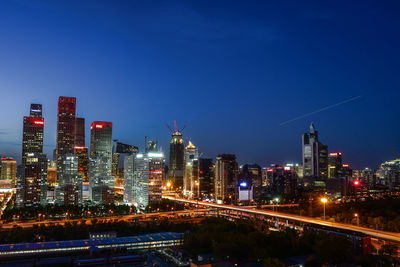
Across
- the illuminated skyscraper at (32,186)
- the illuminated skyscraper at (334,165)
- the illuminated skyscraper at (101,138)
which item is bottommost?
the illuminated skyscraper at (32,186)

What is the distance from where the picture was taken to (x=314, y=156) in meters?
137

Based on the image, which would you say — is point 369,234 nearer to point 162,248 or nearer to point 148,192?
point 162,248

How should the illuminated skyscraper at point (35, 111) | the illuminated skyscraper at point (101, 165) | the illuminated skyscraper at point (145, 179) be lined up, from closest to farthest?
1. the illuminated skyscraper at point (145, 179)
2. the illuminated skyscraper at point (101, 165)
3. the illuminated skyscraper at point (35, 111)

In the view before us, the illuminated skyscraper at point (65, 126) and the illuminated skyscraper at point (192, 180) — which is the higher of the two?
the illuminated skyscraper at point (65, 126)

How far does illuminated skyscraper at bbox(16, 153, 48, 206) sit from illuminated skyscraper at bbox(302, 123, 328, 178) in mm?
91455

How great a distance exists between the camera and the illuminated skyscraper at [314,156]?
134500 mm

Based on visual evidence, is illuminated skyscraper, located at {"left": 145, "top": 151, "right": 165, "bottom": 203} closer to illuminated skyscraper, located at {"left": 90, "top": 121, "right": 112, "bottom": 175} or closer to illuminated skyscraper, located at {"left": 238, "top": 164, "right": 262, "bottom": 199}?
illuminated skyscraper, located at {"left": 238, "top": 164, "right": 262, "bottom": 199}

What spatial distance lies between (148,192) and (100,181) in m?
32.3

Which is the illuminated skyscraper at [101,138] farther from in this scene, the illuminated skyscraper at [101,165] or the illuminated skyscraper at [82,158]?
the illuminated skyscraper at [82,158]

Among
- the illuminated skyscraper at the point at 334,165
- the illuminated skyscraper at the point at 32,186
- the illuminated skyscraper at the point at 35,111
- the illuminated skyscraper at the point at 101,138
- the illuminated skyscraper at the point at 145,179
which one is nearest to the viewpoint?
the illuminated skyscraper at the point at 32,186

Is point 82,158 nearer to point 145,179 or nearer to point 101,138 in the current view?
point 101,138

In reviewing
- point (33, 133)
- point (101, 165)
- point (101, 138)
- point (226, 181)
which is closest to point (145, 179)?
point (226, 181)

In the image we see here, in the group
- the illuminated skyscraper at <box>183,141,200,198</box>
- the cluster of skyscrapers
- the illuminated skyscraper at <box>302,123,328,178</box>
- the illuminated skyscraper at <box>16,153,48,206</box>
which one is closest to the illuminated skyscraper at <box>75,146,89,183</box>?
the cluster of skyscrapers

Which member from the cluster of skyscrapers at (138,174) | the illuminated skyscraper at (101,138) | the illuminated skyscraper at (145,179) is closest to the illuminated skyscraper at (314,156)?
the cluster of skyscrapers at (138,174)
